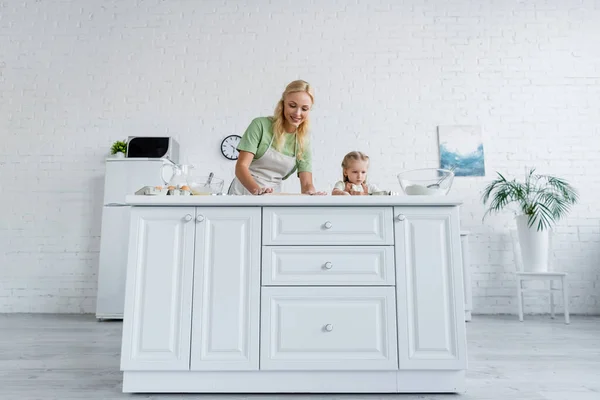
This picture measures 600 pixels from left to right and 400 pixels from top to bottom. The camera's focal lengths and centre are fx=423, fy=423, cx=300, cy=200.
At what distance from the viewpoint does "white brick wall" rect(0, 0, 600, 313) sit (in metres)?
4.15

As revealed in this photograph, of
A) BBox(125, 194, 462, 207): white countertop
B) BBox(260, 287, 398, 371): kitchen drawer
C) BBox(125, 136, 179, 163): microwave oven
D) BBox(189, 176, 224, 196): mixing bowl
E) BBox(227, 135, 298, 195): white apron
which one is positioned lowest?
BBox(260, 287, 398, 371): kitchen drawer

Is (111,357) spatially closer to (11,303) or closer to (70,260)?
(70,260)

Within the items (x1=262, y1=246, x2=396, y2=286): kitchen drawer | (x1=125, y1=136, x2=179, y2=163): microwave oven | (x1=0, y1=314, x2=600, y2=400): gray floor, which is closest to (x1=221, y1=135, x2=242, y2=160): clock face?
(x1=125, y1=136, x2=179, y2=163): microwave oven

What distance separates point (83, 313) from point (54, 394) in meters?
2.77

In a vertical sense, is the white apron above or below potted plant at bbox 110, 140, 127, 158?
below

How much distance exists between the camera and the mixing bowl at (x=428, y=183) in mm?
1743

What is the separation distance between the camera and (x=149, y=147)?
389 cm

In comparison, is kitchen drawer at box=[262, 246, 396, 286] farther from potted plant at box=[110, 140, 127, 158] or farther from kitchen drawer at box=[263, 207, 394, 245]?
potted plant at box=[110, 140, 127, 158]

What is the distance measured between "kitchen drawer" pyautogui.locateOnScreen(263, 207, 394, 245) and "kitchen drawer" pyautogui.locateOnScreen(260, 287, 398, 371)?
19 centimetres

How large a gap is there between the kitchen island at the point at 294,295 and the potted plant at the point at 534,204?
8.26 ft

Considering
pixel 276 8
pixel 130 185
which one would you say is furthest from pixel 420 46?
pixel 130 185

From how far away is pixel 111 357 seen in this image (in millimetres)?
2252

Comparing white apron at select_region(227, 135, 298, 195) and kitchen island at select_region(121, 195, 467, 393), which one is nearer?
kitchen island at select_region(121, 195, 467, 393)

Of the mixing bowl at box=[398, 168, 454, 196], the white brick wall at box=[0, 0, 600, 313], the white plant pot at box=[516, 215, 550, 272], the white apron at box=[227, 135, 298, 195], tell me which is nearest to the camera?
the mixing bowl at box=[398, 168, 454, 196]
